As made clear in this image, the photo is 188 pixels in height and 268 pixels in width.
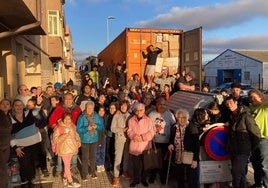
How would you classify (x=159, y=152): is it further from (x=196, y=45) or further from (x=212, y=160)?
(x=196, y=45)

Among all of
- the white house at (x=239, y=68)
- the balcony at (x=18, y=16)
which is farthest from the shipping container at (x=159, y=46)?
the white house at (x=239, y=68)

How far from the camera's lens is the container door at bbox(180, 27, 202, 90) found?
9641 millimetres

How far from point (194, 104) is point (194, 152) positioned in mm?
1551

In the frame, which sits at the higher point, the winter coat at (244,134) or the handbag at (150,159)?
the winter coat at (244,134)

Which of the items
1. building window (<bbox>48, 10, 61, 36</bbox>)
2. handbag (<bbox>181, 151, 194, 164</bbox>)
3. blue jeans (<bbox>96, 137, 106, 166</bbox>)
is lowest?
blue jeans (<bbox>96, 137, 106, 166</bbox>)

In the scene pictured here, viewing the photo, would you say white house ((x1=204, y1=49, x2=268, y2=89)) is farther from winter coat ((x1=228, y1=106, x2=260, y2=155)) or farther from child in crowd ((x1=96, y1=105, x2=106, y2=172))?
winter coat ((x1=228, y1=106, x2=260, y2=155))

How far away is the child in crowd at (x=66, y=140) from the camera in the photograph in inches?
225

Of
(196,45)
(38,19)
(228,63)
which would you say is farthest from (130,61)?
(228,63)

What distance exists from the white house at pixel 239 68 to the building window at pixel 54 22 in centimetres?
3216

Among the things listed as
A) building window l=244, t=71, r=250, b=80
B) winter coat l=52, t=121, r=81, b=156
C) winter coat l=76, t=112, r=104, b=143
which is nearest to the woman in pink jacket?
winter coat l=76, t=112, r=104, b=143

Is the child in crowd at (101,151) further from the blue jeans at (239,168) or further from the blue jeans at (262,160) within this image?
the blue jeans at (262,160)

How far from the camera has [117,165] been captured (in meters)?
6.09

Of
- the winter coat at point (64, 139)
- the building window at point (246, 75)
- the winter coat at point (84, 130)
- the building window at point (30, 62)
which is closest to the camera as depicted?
the winter coat at point (64, 139)

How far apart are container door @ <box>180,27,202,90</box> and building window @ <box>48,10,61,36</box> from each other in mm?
11014
